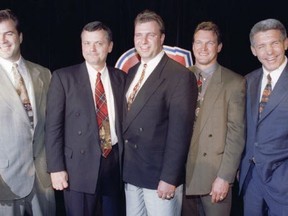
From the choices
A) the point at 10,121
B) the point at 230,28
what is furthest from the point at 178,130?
the point at 230,28

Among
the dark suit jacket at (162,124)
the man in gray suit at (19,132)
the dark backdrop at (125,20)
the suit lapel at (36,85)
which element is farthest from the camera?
the dark backdrop at (125,20)

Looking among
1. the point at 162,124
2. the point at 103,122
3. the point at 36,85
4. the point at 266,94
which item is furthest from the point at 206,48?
the point at 36,85

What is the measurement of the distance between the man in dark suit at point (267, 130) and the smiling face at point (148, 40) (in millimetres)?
629

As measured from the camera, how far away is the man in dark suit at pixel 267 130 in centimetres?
234

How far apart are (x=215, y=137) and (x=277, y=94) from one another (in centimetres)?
45

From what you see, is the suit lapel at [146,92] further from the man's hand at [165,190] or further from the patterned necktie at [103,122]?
the man's hand at [165,190]

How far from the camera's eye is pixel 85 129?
2402 mm

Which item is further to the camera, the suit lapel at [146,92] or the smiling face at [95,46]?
the smiling face at [95,46]

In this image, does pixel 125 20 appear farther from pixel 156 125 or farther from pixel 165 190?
pixel 165 190

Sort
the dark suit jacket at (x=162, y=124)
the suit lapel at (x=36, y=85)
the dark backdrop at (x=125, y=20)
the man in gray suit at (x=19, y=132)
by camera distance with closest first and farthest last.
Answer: the dark suit jacket at (x=162, y=124) < the man in gray suit at (x=19, y=132) < the suit lapel at (x=36, y=85) < the dark backdrop at (x=125, y=20)

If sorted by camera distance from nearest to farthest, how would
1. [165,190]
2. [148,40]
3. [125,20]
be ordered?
1. [165,190]
2. [148,40]
3. [125,20]

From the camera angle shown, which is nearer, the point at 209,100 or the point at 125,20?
the point at 209,100

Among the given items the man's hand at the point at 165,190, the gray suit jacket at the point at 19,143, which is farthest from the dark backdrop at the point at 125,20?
the man's hand at the point at 165,190

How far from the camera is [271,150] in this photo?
2.36 meters
